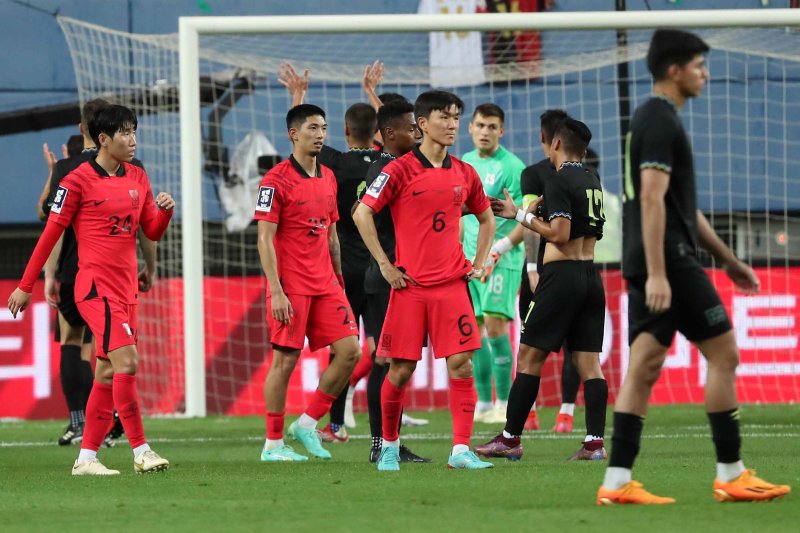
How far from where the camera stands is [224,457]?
8.18m

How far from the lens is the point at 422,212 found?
6.92m

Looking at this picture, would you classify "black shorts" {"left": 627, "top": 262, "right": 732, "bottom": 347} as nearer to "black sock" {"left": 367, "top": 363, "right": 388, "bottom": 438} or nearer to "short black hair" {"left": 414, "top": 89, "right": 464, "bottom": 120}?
"short black hair" {"left": 414, "top": 89, "right": 464, "bottom": 120}

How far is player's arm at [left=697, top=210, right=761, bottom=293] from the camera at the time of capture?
5.66 m

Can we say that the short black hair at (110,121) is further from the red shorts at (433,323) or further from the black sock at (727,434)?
the black sock at (727,434)

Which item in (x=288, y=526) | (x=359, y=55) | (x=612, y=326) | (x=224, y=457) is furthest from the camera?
(x=359, y=55)

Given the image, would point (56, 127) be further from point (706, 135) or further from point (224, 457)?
point (224, 457)

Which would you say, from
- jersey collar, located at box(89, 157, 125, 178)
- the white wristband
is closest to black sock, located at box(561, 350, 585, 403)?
the white wristband

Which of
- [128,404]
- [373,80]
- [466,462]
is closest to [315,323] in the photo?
[128,404]

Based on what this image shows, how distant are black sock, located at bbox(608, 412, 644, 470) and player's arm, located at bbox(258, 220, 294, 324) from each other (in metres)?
2.57

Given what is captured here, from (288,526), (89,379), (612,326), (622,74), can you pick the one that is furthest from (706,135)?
(288,526)

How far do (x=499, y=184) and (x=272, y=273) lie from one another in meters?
3.26

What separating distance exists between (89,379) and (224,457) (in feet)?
5.45

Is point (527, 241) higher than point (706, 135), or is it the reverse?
point (706, 135)

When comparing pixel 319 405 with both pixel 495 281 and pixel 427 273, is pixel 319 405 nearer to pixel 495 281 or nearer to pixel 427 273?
pixel 427 273
